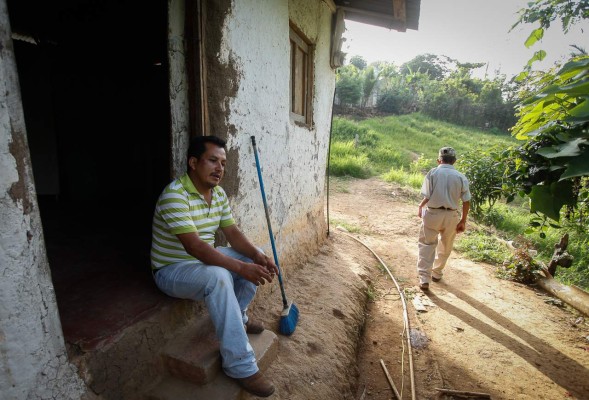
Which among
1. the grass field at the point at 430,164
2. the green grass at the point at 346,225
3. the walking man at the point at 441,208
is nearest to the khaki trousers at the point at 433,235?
the walking man at the point at 441,208

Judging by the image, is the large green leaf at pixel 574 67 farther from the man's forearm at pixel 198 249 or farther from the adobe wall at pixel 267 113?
the adobe wall at pixel 267 113

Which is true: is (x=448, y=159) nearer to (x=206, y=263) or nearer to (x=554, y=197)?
(x=554, y=197)

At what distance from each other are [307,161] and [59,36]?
3.63 m

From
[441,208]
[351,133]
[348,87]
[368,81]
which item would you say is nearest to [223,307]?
[441,208]

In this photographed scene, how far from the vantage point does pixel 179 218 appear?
2.03 m

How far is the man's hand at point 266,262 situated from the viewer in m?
2.42

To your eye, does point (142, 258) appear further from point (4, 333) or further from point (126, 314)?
point (4, 333)

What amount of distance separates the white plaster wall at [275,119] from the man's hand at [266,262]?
636mm

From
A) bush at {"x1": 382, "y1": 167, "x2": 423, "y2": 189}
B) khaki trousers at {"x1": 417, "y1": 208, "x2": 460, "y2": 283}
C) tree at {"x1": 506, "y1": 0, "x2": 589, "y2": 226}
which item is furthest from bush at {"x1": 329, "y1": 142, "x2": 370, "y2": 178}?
tree at {"x1": 506, "y1": 0, "x2": 589, "y2": 226}

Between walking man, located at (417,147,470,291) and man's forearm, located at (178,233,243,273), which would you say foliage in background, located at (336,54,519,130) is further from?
man's forearm, located at (178,233,243,273)

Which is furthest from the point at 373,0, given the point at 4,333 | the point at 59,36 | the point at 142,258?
the point at 4,333

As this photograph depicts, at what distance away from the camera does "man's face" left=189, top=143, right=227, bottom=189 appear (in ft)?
7.24

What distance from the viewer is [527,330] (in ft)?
13.5

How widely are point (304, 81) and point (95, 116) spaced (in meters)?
2.92
